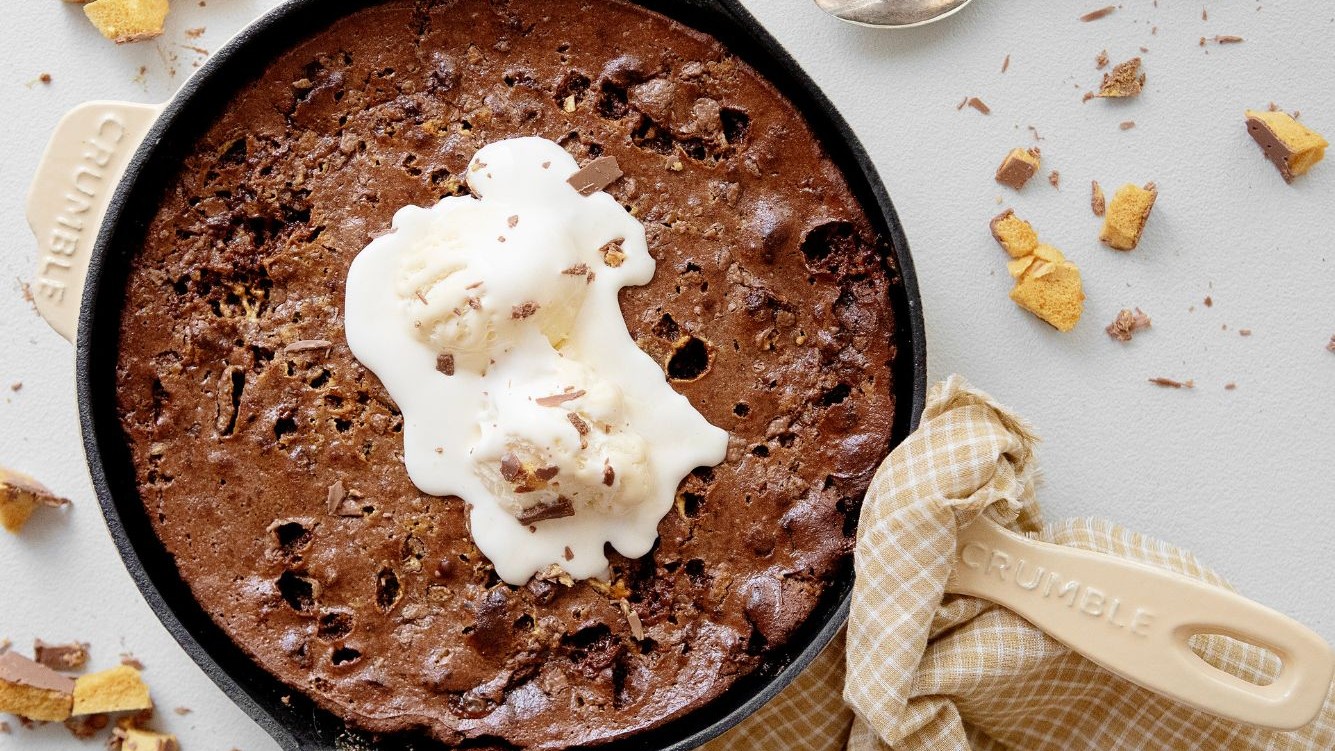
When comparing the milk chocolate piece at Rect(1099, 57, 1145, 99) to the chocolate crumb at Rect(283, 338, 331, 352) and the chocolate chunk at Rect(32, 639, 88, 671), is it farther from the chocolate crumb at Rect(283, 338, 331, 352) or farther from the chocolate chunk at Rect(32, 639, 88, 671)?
the chocolate chunk at Rect(32, 639, 88, 671)

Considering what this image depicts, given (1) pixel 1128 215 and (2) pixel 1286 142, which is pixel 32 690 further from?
(2) pixel 1286 142

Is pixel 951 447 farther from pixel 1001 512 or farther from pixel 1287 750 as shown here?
pixel 1287 750

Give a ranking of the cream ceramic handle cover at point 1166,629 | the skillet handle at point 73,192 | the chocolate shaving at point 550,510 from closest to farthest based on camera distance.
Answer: the cream ceramic handle cover at point 1166,629
the chocolate shaving at point 550,510
the skillet handle at point 73,192

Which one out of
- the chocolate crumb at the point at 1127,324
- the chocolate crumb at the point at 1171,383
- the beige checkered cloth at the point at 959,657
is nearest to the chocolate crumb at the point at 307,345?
the beige checkered cloth at the point at 959,657

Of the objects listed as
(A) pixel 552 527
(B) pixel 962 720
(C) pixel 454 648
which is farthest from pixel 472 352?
(B) pixel 962 720

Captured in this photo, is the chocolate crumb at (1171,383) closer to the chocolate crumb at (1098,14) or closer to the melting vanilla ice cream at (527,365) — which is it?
the chocolate crumb at (1098,14)

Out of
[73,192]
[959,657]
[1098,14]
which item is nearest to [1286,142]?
[1098,14]
